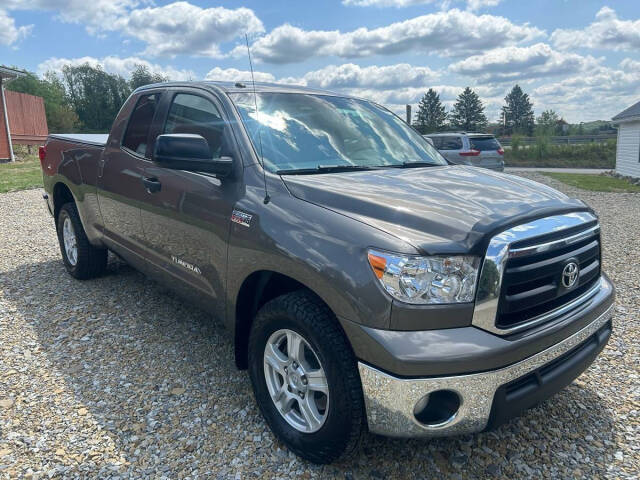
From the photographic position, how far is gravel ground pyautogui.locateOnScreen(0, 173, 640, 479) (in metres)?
2.50

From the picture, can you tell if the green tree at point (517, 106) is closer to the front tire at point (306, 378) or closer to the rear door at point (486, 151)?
the rear door at point (486, 151)

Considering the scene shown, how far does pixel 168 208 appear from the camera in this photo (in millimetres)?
3324

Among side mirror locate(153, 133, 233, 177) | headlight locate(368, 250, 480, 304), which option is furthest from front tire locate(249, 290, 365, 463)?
side mirror locate(153, 133, 233, 177)

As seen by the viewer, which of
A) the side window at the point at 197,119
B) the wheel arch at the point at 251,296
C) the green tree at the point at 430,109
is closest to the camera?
the wheel arch at the point at 251,296

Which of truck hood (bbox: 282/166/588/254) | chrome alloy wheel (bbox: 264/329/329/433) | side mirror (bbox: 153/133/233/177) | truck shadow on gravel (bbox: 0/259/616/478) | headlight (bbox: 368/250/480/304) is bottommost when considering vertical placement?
truck shadow on gravel (bbox: 0/259/616/478)

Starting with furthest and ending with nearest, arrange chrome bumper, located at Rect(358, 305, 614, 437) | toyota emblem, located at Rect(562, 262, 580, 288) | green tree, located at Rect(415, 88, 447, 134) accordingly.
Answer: green tree, located at Rect(415, 88, 447, 134)
toyota emblem, located at Rect(562, 262, 580, 288)
chrome bumper, located at Rect(358, 305, 614, 437)

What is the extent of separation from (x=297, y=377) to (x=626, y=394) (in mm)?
2186

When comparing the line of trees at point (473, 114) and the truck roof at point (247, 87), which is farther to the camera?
the line of trees at point (473, 114)

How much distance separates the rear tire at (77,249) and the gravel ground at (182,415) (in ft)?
1.74

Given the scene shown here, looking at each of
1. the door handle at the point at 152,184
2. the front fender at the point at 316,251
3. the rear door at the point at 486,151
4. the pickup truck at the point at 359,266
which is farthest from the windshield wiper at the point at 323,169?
the rear door at the point at 486,151

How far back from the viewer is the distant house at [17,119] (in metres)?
19.9

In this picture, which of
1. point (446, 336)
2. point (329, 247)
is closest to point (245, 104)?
point (329, 247)

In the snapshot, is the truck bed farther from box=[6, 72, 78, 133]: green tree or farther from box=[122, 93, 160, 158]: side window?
box=[6, 72, 78, 133]: green tree

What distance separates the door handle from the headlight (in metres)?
1.94
